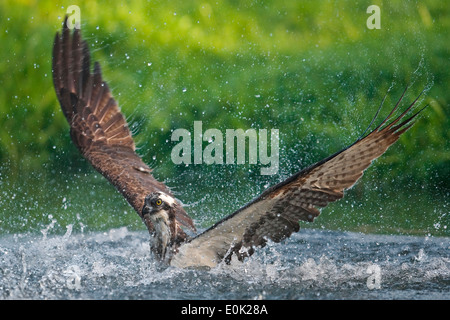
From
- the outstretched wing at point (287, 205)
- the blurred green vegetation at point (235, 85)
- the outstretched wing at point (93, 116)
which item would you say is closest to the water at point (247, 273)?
the outstretched wing at point (287, 205)

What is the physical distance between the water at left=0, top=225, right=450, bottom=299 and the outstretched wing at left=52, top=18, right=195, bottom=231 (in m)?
0.77

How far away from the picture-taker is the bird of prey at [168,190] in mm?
5172

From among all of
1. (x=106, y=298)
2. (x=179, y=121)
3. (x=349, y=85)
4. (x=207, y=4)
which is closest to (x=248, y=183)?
(x=179, y=121)

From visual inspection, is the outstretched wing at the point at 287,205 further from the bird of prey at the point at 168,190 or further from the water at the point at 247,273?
the water at the point at 247,273

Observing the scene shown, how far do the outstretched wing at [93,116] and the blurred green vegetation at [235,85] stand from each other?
2.45m

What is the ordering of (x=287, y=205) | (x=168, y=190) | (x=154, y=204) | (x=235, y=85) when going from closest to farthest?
1. (x=287, y=205)
2. (x=154, y=204)
3. (x=168, y=190)
4. (x=235, y=85)

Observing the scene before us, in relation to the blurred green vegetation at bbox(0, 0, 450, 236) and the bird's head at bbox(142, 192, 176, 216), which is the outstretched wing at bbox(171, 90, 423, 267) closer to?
the bird's head at bbox(142, 192, 176, 216)

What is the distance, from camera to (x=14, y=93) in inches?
424

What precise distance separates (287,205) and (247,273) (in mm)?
722

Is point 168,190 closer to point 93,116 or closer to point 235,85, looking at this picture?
point 93,116

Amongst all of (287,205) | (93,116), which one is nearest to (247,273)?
(287,205)

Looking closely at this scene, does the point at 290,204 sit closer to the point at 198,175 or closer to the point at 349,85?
Result: the point at 198,175

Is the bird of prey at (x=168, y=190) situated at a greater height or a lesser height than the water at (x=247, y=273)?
greater

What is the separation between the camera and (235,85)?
35.4ft
